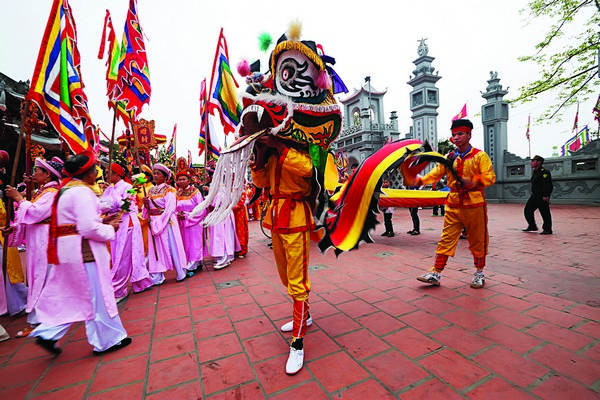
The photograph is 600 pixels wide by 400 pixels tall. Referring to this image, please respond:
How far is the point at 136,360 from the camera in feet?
7.66

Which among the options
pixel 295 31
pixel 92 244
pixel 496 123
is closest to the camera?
pixel 295 31

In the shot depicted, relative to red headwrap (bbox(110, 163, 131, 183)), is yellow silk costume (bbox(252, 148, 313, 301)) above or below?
below

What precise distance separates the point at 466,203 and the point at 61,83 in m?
4.89

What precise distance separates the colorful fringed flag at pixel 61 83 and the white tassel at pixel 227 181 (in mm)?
2052

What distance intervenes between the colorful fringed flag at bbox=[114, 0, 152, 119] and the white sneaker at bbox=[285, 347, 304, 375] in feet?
14.8

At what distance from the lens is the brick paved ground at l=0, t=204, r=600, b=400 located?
1895 millimetres

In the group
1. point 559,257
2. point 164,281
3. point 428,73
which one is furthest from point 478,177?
point 428,73

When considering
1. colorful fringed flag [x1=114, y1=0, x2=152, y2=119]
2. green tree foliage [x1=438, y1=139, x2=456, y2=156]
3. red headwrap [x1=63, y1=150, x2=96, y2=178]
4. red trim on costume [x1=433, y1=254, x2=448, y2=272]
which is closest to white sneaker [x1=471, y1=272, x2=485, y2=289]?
red trim on costume [x1=433, y1=254, x2=448, y2=272]

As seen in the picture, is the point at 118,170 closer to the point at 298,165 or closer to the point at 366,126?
the point at 298,165

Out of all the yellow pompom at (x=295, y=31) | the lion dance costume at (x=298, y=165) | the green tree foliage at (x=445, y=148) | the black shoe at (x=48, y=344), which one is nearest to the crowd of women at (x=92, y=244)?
the black shoe at (x=48, y=344)

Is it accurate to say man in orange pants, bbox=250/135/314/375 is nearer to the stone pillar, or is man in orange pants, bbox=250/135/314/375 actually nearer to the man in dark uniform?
the man in dark uniform

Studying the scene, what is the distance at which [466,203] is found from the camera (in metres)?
3.42

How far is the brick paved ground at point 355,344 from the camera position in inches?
74.6

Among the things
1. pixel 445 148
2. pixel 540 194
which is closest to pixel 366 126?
pixel 445 148
